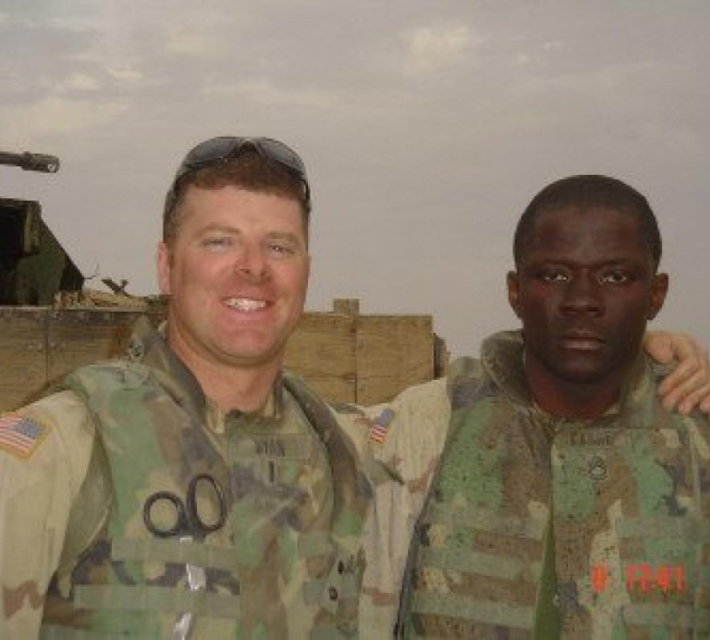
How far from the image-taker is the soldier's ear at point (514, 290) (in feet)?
14.0

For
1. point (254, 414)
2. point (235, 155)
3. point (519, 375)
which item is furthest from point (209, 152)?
point (519, 375)

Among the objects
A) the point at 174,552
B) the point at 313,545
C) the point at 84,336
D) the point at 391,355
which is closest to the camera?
the point at 174,552

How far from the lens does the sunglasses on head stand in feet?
12.4

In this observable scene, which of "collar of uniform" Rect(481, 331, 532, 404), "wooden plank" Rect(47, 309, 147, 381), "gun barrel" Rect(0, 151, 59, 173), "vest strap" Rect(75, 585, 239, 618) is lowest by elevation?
"vest strap" Rect(75, 585, 239, 618)

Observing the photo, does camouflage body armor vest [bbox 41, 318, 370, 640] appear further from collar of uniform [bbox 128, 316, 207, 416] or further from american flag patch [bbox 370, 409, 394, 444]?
american flag patch [bbox 370, 409, 394, 444]

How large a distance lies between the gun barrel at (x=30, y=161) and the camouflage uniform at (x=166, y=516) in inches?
322

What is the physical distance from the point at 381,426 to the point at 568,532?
803 millimetres

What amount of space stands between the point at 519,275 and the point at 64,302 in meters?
3.11

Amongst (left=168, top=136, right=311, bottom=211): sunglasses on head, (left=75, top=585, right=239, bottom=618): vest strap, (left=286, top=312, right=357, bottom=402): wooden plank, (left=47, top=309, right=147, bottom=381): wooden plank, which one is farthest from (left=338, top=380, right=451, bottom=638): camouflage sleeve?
(left=47, top=309, right=147, bottom=381): wooden plank

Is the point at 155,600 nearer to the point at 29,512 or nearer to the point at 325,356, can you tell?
the point at 29,512

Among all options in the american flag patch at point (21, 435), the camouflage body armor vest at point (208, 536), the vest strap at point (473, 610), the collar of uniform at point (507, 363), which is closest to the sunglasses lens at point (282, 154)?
the camouflage body armor vest at point (208, 536)

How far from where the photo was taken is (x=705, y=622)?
157 inches

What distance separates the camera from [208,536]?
335cm

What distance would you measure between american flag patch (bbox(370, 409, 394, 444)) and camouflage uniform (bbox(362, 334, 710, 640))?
0.04 m
